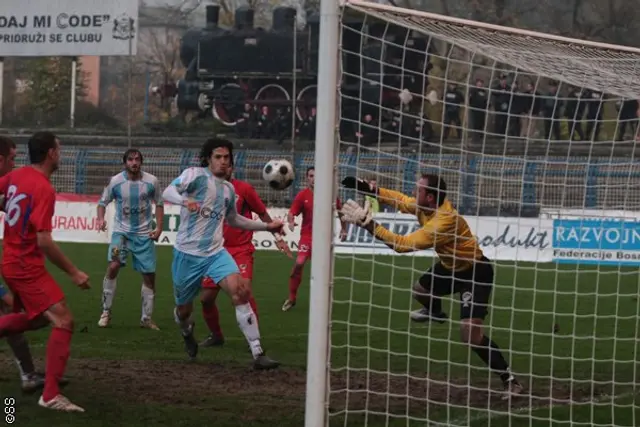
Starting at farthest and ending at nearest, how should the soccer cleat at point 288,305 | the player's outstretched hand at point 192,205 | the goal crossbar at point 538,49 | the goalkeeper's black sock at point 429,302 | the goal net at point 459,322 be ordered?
the soccer cleat at point 288,305 → the goalkeeper's black sock at point 429,302 → the player's outstretched hand at point 192,205 → the goal net at point 459,322 → the goal crossbar at point 538,49

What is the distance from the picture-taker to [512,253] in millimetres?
22641

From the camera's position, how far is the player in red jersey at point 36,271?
787 cm

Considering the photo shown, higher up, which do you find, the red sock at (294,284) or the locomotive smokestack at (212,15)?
the locomotive smokestack at (212,15)

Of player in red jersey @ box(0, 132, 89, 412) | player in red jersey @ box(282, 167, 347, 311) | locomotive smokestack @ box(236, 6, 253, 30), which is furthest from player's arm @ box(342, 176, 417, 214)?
locomotive smokestack @ box(236, 6, 253, 30)

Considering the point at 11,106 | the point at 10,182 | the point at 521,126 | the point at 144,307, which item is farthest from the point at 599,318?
the point at 11,106

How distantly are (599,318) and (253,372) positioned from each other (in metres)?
5.74

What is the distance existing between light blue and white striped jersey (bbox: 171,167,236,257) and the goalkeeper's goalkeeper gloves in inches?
57.3

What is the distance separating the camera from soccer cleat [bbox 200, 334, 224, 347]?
11211mm

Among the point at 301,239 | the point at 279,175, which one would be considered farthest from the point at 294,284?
the point at 279,175

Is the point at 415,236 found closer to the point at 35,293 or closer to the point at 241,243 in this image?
the point at 35,293

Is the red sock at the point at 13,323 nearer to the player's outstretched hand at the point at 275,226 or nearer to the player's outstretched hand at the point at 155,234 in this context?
the player's outstretched hand at the point at 275,226

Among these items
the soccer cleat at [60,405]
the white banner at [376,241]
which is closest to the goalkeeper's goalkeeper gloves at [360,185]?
the soccer cleat at [60,405]

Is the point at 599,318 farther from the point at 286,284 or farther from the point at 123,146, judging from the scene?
the point at 123,146

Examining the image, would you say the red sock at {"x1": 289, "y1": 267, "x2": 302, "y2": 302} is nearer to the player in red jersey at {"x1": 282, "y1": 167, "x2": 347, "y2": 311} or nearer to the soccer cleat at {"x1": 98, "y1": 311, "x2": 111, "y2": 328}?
the player in red jersey at {"x1": 282, "y1": 167, "x2": 347, "y2": 311}
